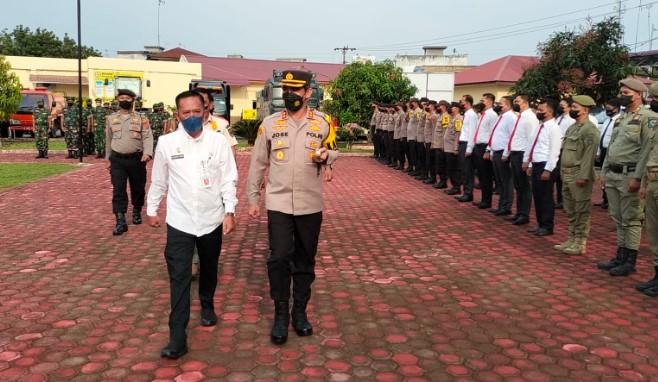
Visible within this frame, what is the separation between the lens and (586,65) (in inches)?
662

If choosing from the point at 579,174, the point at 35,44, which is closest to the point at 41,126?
the point at 579,174

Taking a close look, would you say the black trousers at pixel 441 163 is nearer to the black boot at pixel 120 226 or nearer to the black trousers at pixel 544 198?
the black trousers at pixel 544 198

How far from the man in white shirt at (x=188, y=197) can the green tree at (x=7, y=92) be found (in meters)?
21.3

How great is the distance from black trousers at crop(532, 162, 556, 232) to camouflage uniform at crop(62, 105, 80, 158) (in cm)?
1447

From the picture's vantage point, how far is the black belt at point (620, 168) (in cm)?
578

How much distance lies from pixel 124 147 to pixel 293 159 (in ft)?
14.0

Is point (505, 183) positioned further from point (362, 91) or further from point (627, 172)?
point (362, 91)

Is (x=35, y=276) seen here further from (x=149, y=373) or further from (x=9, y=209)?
(x=9, y=209)

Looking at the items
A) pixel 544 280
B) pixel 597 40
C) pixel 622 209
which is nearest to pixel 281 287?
pixel 544 280

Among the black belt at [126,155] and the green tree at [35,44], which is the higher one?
the green tree at [35,44]

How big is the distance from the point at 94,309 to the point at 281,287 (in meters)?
1.72

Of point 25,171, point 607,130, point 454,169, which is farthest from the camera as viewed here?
point 25,171

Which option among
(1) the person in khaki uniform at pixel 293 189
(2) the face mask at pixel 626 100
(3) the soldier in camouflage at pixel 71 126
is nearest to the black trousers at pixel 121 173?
(1) the person in khaki uniform at pixel 293 189

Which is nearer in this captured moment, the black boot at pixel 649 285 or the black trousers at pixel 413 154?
the black boot at pixel 649 285
